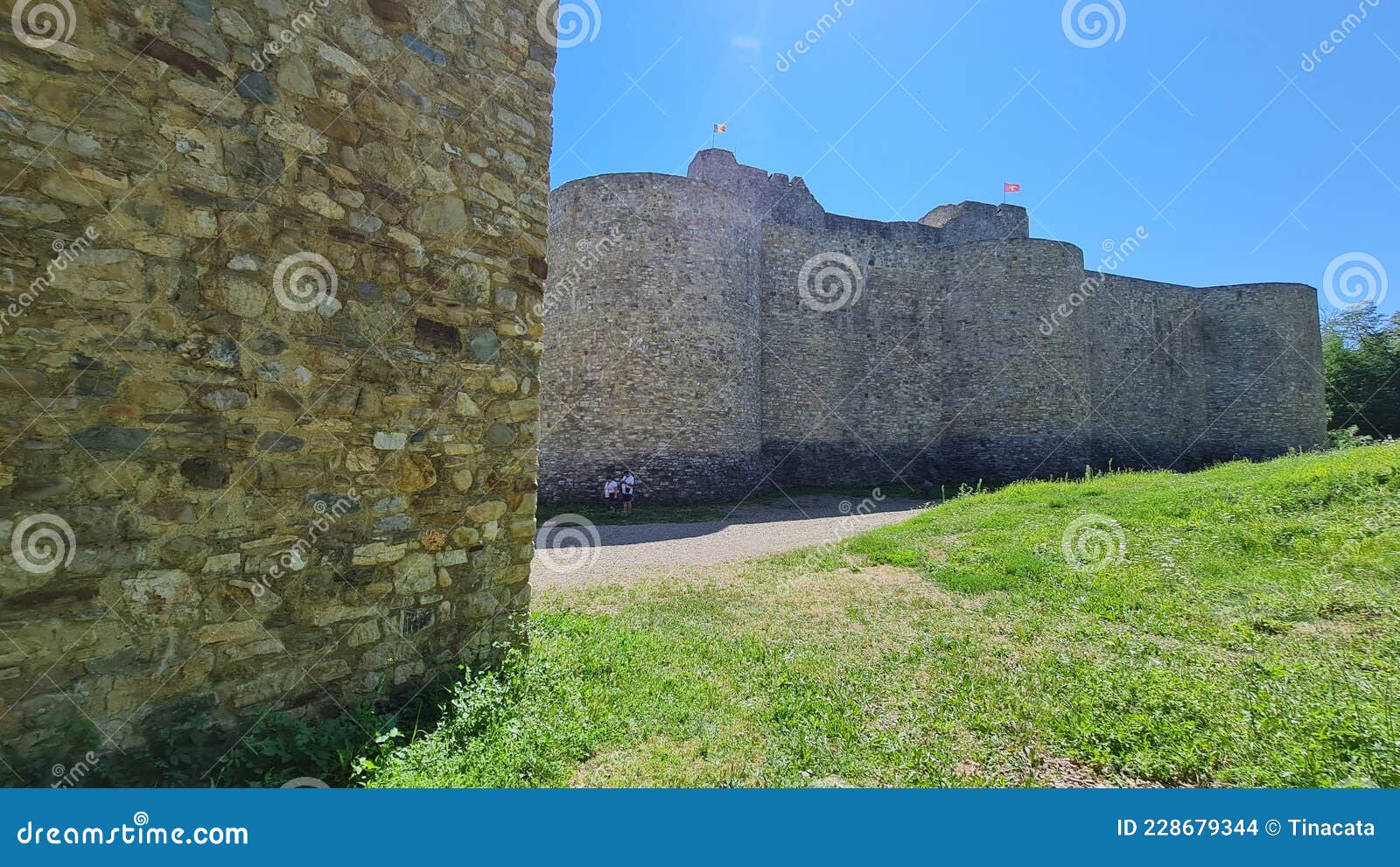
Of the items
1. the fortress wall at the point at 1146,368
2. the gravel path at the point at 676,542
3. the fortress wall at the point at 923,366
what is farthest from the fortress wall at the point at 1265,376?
the gravel path at the point at 676,542

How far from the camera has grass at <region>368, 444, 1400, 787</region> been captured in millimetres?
3111

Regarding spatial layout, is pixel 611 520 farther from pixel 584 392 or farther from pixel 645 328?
pixel 645 328

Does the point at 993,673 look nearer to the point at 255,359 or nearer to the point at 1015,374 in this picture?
the point at 255,359

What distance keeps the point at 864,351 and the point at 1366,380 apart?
30.1 m

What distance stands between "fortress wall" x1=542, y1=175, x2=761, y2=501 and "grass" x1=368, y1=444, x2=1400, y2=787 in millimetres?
8523

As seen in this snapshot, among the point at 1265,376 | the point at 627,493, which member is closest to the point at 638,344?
the point at 627,493

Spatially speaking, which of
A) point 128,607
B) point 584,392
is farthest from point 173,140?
point 584,392

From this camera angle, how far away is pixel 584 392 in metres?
16.4

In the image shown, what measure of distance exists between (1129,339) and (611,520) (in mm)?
24224

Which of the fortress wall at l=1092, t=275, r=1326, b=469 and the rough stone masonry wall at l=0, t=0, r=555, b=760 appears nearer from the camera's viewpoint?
the rough stone masonry wall at l=0, t=0, r=555, b=760

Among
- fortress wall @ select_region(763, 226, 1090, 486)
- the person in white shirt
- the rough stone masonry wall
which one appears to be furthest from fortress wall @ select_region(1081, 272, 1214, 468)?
the rough stone masonry wall

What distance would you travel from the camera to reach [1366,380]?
103 ft

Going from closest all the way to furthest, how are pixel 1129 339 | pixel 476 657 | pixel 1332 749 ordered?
pixel 1332 749
pixel 476 657
pixel 1129 339

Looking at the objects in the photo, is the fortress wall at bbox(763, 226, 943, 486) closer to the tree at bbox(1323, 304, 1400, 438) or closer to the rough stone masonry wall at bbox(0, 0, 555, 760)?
the rough stone masonry wall at bbox(0, 0, 555, 760)
